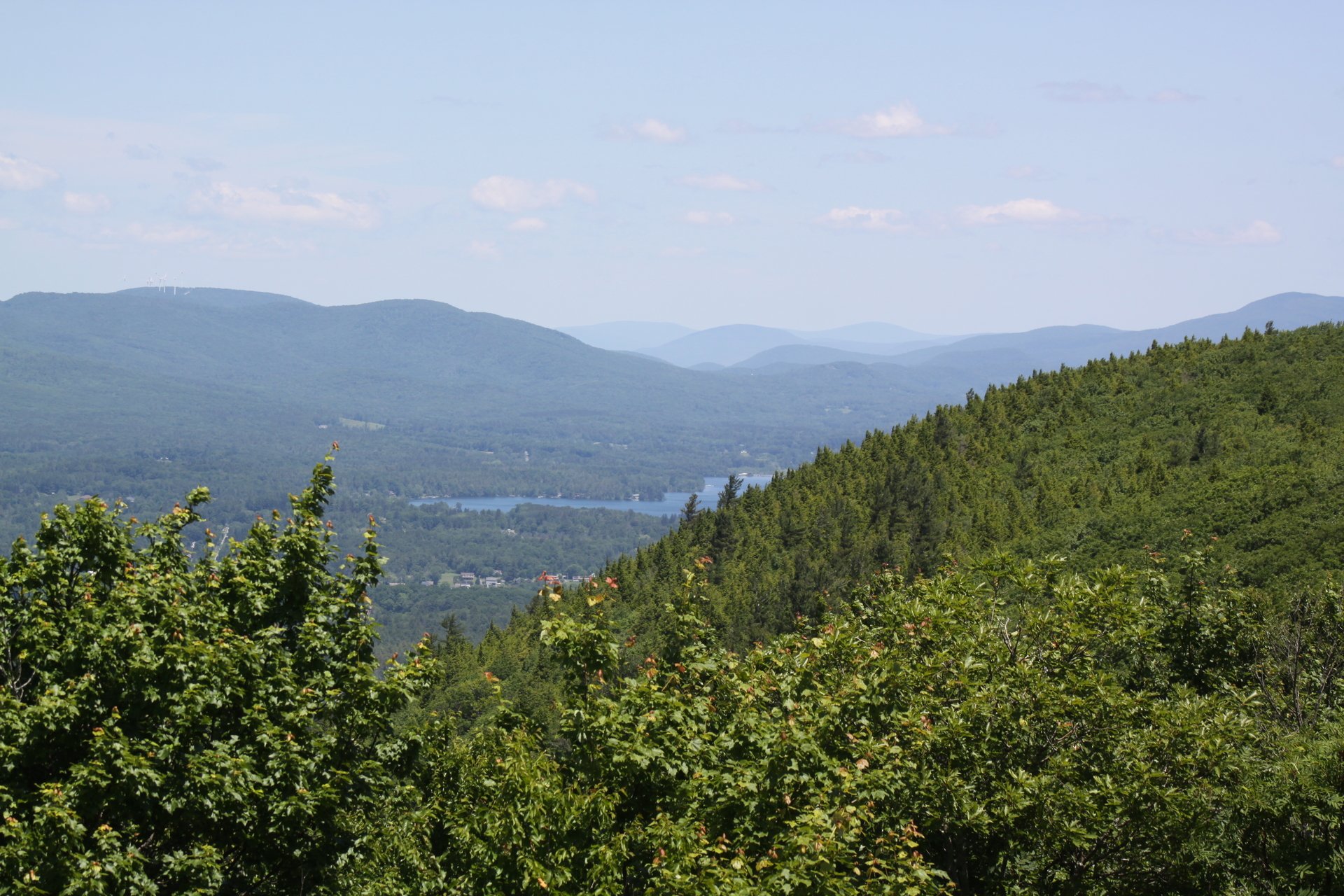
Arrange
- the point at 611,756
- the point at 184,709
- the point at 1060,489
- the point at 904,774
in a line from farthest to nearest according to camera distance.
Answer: the point at 1060,489, the point at 904,774, the point at 611,756, the point at 184,709

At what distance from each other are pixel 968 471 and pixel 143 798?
74215mm

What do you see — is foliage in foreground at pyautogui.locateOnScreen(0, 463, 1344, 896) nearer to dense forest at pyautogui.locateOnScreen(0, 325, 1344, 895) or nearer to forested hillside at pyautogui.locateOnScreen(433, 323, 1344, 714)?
dense forest at pyautogui.locateOnScreen(0, 325, 1344, 895)

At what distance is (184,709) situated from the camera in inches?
483

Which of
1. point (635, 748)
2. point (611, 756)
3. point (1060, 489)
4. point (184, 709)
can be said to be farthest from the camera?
point (1060, 489)

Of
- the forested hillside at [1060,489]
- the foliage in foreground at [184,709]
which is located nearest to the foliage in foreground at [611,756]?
the foliage in foreground at [184,709]

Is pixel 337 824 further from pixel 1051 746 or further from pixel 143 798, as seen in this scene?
pixel 1051 746

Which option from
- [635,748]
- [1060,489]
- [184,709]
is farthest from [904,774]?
[1060,489]

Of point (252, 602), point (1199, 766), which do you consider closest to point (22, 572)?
point (252, 602)

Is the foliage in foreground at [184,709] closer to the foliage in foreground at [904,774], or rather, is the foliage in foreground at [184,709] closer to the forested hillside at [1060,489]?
the foliage in foreground at [904,774]

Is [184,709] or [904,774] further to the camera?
[904,774]

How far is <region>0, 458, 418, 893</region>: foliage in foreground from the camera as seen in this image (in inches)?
455

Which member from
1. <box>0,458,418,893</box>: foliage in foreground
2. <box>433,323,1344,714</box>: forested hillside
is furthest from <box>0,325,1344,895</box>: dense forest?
<box>433,323,1344,714</box>: forested hillside

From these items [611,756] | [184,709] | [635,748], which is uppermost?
[184,709]

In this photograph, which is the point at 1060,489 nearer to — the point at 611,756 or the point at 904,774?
the point at 904,774
